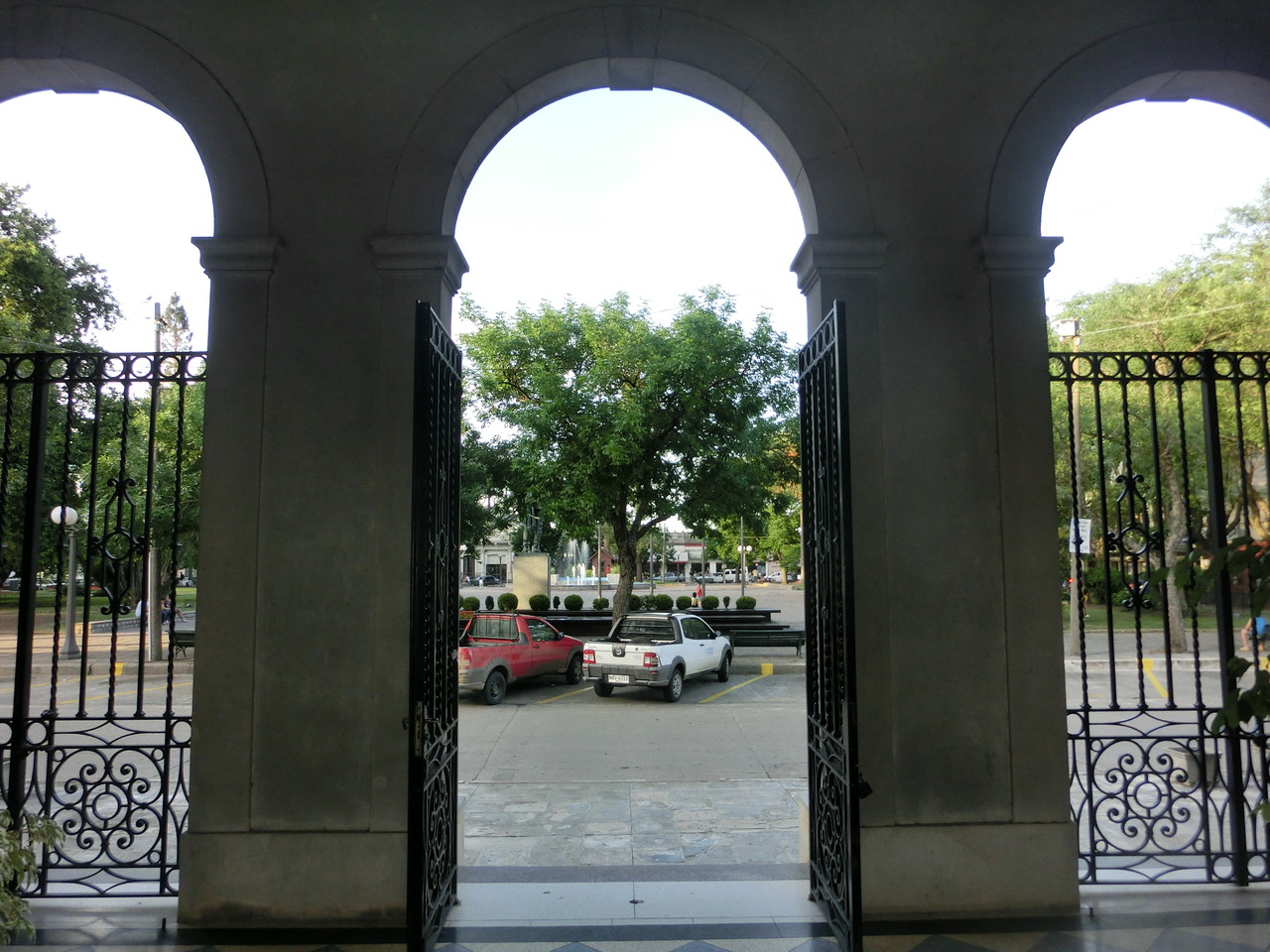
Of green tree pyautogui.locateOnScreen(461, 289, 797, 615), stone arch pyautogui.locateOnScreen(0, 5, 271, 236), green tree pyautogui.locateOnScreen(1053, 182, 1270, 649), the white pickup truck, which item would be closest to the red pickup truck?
the white pickup truck

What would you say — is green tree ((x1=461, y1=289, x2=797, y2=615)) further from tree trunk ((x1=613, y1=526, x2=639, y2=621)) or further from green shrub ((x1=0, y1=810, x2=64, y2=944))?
green shrub ((x1=0, y1=810, x2=64, y2=944))

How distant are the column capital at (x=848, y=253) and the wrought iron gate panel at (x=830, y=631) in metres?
0.44

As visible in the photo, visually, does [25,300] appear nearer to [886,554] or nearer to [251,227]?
[251,227]

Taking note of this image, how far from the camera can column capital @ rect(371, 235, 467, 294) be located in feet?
15.8

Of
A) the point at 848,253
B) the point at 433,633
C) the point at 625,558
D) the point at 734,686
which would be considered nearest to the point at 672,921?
the point at 433,633

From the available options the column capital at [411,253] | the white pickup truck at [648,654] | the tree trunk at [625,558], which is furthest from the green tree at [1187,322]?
the column capital at [411,253]

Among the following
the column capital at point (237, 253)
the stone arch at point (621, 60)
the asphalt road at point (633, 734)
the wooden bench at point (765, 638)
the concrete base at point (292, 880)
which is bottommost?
the asphalt road at point (633, 734)

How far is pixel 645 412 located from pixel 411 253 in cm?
1392

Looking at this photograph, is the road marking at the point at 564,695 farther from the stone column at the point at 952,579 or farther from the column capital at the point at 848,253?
the column capital at the point at 848,253

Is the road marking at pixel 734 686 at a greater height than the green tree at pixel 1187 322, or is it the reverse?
the green tree at pixel 1187 322

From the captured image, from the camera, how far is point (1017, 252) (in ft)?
15.9

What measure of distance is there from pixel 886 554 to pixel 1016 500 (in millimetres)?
807

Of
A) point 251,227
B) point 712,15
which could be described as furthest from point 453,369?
point 712,15

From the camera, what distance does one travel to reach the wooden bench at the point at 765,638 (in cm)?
1998
